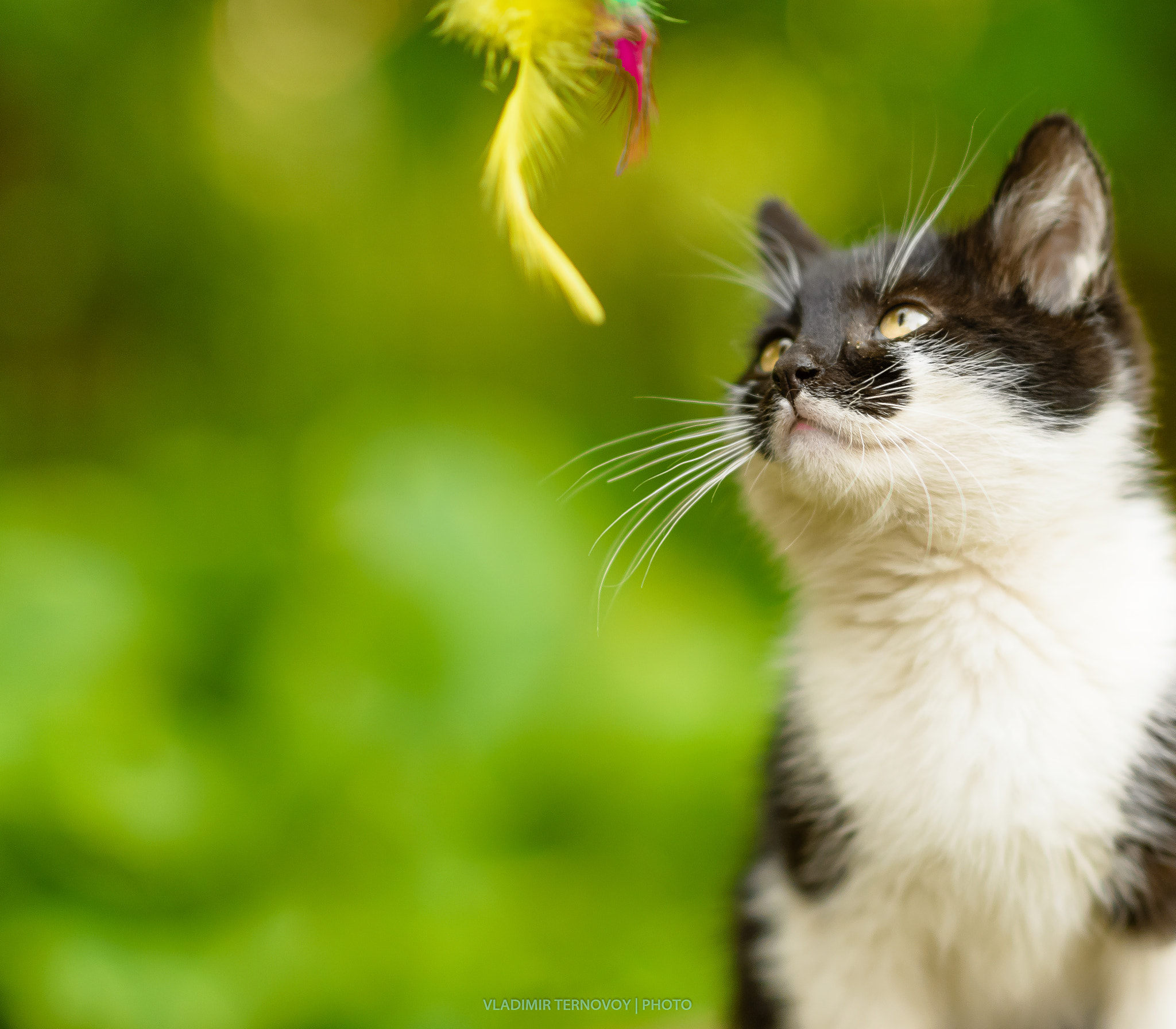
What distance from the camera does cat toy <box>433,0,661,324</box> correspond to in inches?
24.8

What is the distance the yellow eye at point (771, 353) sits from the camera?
3.13ft

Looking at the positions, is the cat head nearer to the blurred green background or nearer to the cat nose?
the cat nose

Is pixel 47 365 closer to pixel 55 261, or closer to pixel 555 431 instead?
pixel 55 261

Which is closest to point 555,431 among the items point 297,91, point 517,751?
point 517,751

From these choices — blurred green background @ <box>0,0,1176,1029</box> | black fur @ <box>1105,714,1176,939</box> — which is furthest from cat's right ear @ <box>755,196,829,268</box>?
black fur @ <box>1105,714,1176,939</box>

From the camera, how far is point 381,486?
169 cm

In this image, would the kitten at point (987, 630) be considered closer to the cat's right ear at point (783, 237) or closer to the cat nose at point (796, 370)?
the cat nose at point (796, 370)

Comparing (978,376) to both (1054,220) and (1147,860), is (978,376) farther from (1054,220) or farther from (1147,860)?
(1147,860)

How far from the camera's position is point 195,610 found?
62.6 inches

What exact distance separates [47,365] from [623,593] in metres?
1.13

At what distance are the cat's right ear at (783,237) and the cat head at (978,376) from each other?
155 mm

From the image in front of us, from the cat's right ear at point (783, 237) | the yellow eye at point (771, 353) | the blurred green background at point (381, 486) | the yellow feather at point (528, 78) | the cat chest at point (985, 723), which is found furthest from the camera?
the blurred green background at point (381, 486)

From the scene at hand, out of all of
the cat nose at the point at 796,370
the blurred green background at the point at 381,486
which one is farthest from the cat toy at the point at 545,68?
the blurred green background at the point at 381,486

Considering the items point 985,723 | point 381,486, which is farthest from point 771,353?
point 381,486
